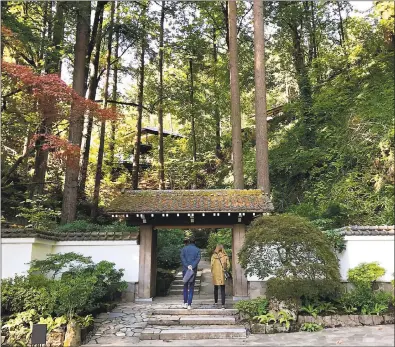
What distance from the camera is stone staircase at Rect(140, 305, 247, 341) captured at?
549 centimetres

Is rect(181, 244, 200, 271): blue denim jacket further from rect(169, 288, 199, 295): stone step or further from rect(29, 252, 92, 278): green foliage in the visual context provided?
rect(169, 288, 199, 295): stone step

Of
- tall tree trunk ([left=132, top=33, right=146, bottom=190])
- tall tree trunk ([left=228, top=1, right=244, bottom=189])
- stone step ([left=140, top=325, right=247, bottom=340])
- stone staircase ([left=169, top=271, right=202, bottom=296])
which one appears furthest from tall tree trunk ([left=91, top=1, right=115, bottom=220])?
stone step ([left=140, top=325, right=247, bottom=340])

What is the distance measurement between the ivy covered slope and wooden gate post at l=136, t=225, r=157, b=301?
370cm

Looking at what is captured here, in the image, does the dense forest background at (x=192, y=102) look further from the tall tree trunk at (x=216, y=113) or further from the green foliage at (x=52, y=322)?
the green foliage at (x=52, y=322)

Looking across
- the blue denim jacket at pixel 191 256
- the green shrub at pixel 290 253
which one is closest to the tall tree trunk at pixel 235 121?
the blue denim jacket at pixel 191 256

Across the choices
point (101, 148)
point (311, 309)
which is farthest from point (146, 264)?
point (101, 148)

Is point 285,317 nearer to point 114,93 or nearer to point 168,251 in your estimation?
point 168,251

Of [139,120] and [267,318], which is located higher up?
[139,120]

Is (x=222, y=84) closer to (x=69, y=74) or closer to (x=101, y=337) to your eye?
(x=69, y=74)

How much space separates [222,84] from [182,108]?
206 centimetres

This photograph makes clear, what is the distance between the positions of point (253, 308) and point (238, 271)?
1.77 metres

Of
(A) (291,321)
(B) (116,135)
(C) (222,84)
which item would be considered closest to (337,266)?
(A) (291,321)

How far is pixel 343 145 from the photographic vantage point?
8727 mm

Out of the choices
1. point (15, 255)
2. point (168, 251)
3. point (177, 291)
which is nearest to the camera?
point (15, 255)
